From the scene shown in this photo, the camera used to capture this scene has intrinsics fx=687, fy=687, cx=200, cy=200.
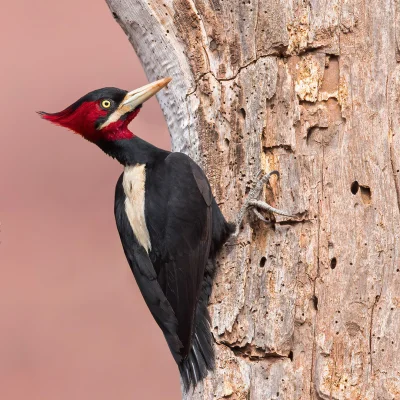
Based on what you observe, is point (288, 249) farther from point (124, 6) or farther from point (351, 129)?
point (124, 6)

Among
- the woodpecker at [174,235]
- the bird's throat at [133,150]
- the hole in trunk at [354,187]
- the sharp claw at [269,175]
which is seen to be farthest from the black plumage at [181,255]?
the hole in trunk at [354,187]

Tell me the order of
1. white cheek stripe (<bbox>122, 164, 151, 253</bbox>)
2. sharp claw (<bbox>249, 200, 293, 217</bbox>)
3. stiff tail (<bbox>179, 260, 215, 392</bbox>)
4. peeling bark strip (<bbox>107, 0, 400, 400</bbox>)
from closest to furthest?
peeling bark strip (<bbox>107, 0, 400, 400</bbox>) < sharp claw (<bbox>249, 200, 293, 217</bbox>) < stiff tail (<bbox>179, 260, 215, 392</bbox>) < white cheek stripe (<bbox>122, 164, 151, 253</bbox>)

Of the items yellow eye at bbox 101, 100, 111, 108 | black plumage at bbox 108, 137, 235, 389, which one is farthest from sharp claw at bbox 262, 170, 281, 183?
yellow eye at bbox 101, 100, 111, 108

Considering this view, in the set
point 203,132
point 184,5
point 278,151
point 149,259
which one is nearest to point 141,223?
point 149,259

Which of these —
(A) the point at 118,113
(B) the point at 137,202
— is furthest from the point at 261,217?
(A) the point at 118,113

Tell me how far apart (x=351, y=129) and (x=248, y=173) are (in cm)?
43

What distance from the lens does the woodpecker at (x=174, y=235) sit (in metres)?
2.60

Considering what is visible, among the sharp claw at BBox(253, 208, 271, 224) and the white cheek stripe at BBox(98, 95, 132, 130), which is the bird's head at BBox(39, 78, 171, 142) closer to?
the white cheek stripe at BBox(98, 95, 132, 130)

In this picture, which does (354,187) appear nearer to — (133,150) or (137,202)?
(137,202)

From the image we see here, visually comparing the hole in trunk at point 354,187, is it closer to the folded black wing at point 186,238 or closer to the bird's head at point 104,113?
the folded black wing at point 186,238

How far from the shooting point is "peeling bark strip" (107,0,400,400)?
2.30 m

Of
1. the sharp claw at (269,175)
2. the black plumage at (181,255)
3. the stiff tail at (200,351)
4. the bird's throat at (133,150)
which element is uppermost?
→ the bird's throat at (133,150)

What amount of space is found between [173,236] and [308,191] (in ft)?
1.90

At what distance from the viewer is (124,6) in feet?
9.64
